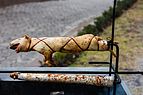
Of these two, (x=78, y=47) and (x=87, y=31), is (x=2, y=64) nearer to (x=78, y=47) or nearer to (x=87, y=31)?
(x=87, y=31)

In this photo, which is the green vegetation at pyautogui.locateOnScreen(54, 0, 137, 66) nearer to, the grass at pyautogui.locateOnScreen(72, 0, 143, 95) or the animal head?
the grass at pyautogui.locateOnScreen(72, 0, 143, 95)

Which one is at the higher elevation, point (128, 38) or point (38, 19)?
point (38, 19)

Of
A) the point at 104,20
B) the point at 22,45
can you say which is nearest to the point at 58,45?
the point at 22,45

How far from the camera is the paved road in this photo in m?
6.28

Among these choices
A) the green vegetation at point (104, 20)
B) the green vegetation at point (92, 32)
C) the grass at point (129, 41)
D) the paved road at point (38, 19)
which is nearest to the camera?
the green vegetation at point (92, 32)

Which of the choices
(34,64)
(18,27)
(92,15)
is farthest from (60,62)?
(92,15)

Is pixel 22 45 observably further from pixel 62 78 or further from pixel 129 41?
pixel 129 41

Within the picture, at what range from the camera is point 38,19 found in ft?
29.9

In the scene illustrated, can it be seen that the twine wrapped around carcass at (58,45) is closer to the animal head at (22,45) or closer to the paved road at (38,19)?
the animal head at (22,45)

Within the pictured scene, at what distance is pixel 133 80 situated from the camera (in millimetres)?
5273

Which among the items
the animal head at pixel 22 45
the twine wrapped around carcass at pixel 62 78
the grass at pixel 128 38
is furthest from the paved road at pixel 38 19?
the animal head at pixel 22 45

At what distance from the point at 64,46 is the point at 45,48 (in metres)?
0.10

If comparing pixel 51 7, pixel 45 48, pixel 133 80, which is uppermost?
pixel 51 7

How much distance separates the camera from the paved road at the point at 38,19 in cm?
628
